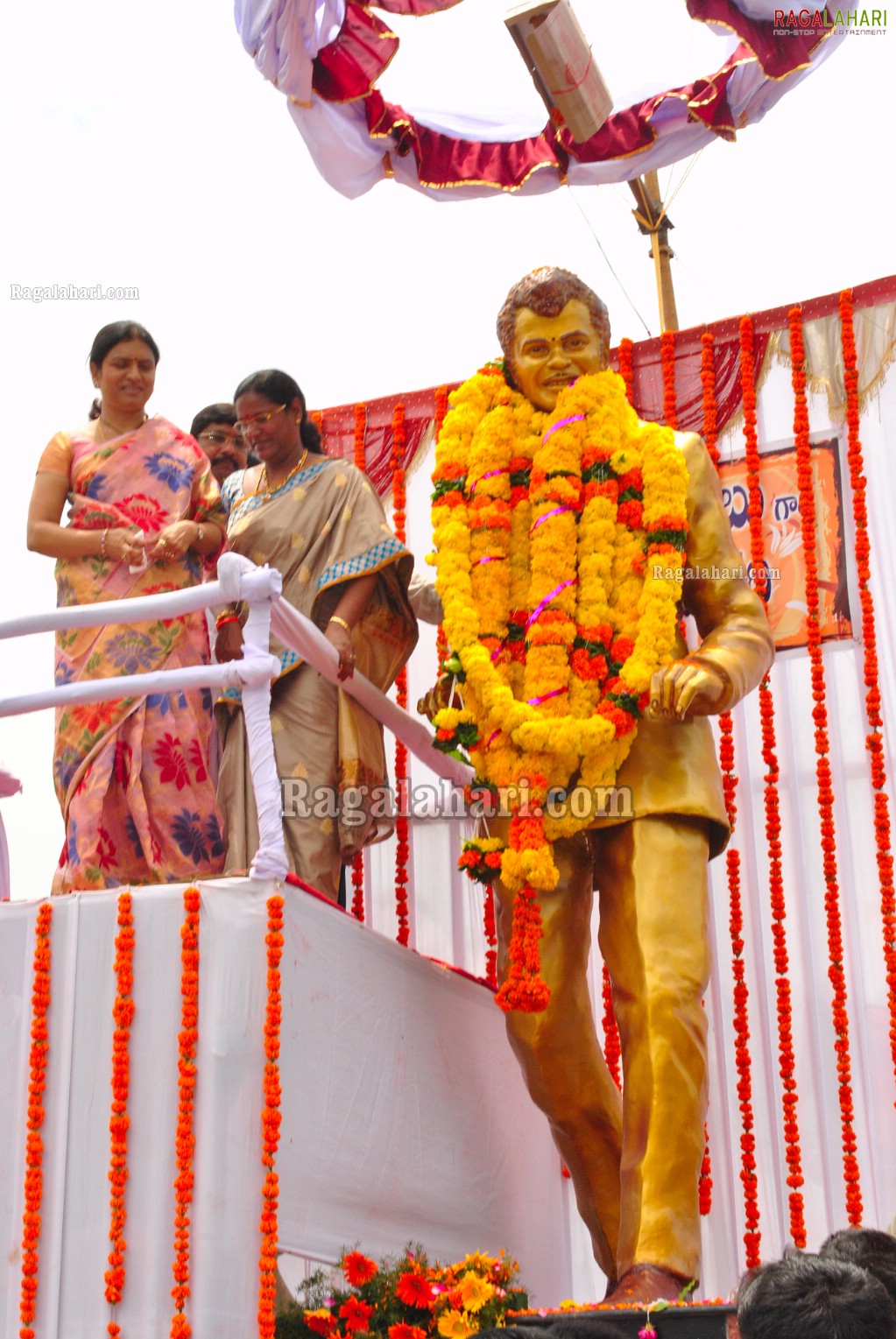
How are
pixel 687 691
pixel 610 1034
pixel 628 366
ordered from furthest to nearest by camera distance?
pixel 628 366, pixel 610 1034, pixel 687 691

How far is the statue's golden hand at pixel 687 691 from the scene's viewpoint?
3.53m

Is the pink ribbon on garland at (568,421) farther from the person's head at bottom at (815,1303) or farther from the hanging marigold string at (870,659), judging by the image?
the person's head at bottom at (815,1303)

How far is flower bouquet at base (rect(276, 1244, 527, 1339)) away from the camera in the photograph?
3129 mm

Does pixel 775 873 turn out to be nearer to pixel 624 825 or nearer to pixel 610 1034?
pixel 610 1034

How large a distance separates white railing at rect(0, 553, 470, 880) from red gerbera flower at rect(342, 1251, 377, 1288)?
75 centimetres

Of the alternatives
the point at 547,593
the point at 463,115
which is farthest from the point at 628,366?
the point at 547,593

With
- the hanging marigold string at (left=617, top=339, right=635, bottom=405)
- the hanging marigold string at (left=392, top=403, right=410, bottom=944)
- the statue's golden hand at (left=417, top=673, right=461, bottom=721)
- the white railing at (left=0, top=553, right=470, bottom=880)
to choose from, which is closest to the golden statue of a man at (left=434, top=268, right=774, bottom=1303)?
the statue's golden hand at (left=417, top=673, right=461, bottom=721)

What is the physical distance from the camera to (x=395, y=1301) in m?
3.25

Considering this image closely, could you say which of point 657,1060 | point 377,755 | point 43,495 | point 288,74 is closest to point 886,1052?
point 657,1060

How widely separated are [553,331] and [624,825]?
3.98 ft

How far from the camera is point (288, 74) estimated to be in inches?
188

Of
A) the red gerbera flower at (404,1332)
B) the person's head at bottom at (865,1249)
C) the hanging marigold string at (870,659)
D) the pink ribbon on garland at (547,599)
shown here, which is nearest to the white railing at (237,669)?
the pink ribbon on garland at (547,599)

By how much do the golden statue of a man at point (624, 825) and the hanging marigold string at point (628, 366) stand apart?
3.52ft

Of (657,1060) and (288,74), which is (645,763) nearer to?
(657,1060)
